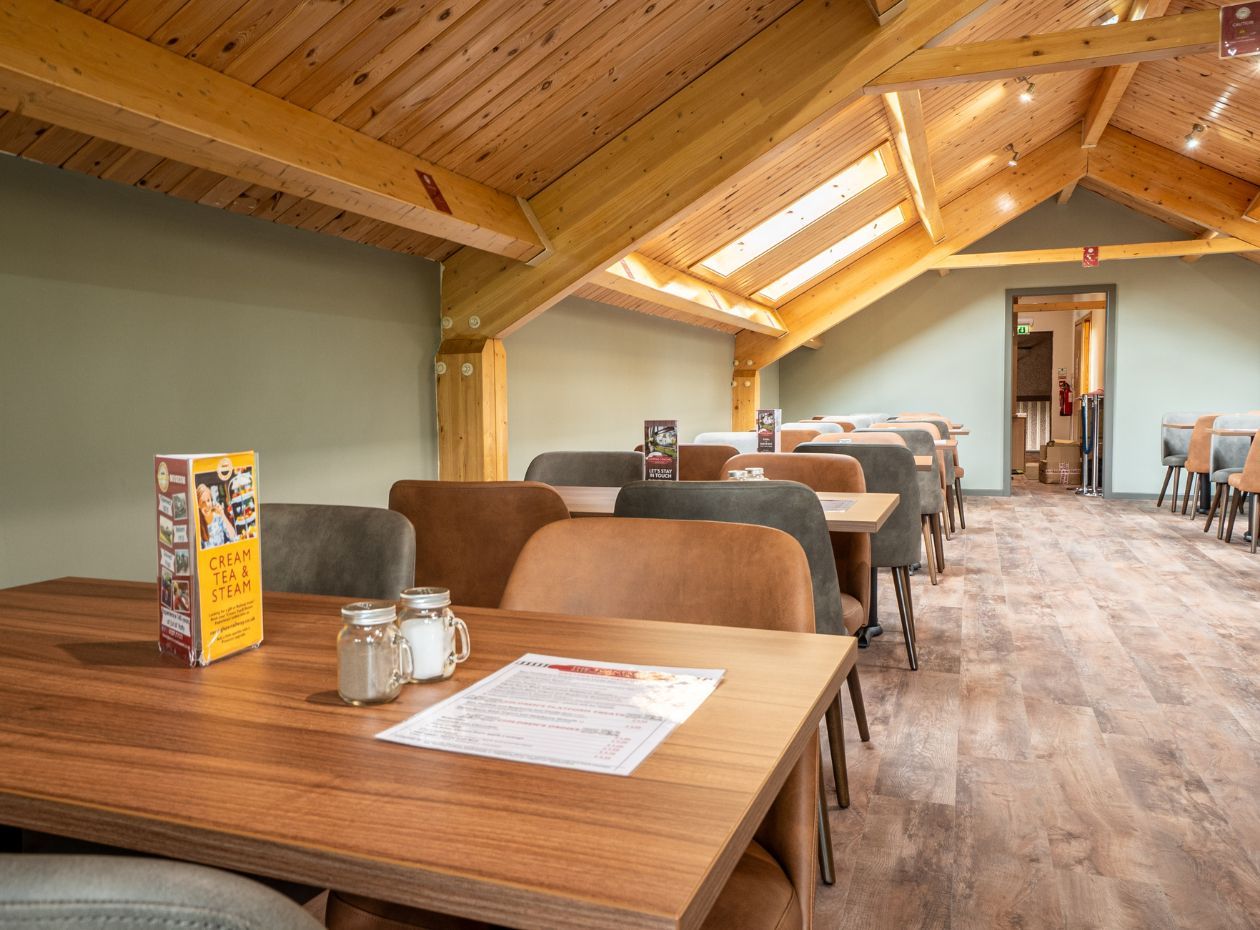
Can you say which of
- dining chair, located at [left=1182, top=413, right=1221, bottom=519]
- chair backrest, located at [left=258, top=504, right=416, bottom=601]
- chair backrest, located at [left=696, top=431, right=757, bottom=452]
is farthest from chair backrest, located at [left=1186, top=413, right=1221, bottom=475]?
chair backrest, located at [left=258, top=504, right=416, bottom=601]

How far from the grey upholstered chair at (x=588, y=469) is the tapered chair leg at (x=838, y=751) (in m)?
1.99

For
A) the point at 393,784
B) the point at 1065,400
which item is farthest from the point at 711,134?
the point at 1065,400

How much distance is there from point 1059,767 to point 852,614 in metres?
0.70

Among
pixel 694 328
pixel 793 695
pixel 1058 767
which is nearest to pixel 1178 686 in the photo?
pixel 1058 767

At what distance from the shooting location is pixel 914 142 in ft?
20.2

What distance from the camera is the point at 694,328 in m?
8.77

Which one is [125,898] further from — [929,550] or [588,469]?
[929,550]

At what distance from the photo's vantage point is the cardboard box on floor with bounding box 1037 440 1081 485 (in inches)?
473

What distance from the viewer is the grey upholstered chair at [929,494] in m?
5.16

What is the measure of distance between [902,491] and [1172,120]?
6.31 meters

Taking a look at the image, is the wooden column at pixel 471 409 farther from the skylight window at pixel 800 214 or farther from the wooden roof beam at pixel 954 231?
the wooden roof beam at pixel 954 231

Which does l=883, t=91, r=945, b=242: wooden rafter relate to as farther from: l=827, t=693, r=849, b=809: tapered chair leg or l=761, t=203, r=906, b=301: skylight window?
l=827, t=693, r=849, b=809: tapered chair leg

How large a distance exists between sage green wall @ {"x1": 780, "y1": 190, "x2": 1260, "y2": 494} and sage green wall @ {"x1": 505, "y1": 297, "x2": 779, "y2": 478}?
261cm

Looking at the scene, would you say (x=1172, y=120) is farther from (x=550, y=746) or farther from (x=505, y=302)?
(x=550, y=746)
